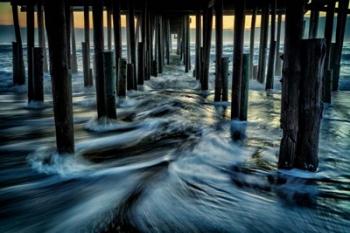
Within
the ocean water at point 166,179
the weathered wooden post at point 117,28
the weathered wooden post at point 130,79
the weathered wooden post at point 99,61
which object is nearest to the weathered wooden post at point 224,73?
the ocean water at point 166,179

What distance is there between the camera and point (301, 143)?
12.1 feet

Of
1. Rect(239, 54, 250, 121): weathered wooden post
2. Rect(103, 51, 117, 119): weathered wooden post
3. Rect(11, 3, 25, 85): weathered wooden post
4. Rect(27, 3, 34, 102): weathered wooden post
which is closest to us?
Rect(103, 51, 117, 119): weathered wooden post

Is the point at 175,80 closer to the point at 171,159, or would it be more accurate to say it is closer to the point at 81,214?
the point at 171,159

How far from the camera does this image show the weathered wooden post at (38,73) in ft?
22.2

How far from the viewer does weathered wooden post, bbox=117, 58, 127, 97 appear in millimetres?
7430

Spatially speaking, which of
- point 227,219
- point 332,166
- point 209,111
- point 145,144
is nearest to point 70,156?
point 145,144

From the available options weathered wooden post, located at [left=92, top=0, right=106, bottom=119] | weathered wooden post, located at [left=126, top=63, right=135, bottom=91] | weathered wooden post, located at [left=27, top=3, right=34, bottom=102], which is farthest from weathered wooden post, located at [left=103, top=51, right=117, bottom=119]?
weathered wooden post, located at [left=126, top=63, right=135, bottom=91]

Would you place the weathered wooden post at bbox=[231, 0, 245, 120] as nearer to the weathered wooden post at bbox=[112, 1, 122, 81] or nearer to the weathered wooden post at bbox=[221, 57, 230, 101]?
the weathered wooden post at bbox=[221, 57, 230, 101]

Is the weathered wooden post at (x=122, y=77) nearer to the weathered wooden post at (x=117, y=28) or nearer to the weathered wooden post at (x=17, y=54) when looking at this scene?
the weathered wooden post at (x=117, y=28)

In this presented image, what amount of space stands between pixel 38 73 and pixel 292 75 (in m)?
5.14

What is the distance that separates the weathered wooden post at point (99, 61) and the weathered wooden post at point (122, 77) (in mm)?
1615

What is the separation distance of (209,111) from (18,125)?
12.4 ft

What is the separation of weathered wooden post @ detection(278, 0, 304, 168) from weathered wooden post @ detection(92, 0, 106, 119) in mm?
2948

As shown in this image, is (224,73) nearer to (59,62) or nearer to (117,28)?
(117,28)
